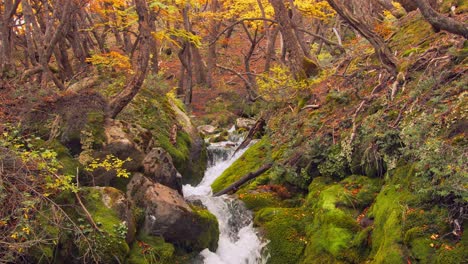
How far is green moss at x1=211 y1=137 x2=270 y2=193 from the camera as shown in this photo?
35.5ft

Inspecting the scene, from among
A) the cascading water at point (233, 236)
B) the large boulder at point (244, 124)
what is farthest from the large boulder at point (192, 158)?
the large boulder at point (244, 124)

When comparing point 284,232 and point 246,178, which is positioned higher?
point 284,232

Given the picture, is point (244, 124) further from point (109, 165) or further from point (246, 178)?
point (109, 165)

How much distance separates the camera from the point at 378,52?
8.43 m

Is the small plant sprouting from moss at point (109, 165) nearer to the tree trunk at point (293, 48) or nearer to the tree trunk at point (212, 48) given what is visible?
the tree trunk at point (293, 48)

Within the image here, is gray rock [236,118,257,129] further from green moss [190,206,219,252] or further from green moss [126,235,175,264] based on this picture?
green moss [126,235,175,264]

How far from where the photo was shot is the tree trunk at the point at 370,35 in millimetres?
8156

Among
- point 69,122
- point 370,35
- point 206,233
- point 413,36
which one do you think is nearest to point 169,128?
point 69,122

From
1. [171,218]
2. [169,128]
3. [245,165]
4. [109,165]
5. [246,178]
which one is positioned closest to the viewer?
[109,165]

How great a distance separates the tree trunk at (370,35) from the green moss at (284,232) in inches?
147

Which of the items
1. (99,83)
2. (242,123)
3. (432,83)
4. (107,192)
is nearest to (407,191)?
(432,83)

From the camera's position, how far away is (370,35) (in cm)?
838

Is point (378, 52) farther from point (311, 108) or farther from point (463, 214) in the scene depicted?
point (463, 214)

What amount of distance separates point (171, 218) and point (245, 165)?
4.43 metres
